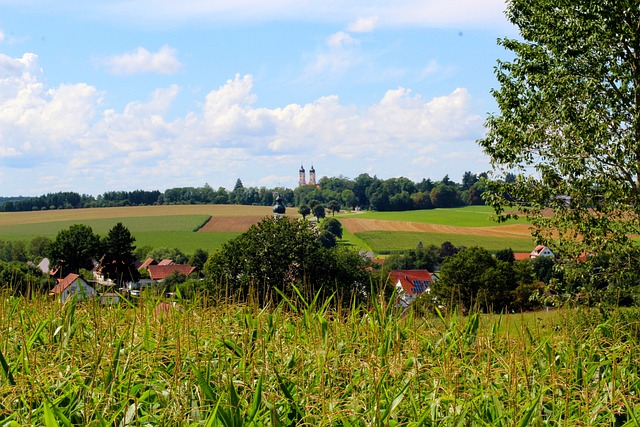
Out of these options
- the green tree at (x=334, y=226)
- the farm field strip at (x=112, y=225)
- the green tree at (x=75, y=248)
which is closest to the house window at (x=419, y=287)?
the green tree at (x=75, y=248)

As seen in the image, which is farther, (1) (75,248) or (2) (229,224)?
(2) (229,224)

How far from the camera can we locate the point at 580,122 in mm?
17188

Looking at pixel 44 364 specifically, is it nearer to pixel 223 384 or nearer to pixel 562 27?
pixel 223 384

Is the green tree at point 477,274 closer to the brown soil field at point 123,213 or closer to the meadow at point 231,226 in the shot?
the meadow at point 231,226

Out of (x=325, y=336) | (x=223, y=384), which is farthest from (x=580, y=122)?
(x=223, y=384)

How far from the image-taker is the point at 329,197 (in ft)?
499

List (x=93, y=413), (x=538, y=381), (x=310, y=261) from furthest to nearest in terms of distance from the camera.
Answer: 1. (x=310, y=261)
2. (x=538, y=381)
3. (x=93, y=413)

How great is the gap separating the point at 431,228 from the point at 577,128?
272ft

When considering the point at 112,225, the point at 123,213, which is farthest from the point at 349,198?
the point at 112,225

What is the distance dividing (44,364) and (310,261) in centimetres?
3372

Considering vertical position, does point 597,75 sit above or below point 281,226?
above

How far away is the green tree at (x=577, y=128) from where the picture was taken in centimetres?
1730

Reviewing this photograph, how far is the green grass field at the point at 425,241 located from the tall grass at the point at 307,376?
74.4 metres

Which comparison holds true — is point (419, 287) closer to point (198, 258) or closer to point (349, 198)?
point (198, 258)
